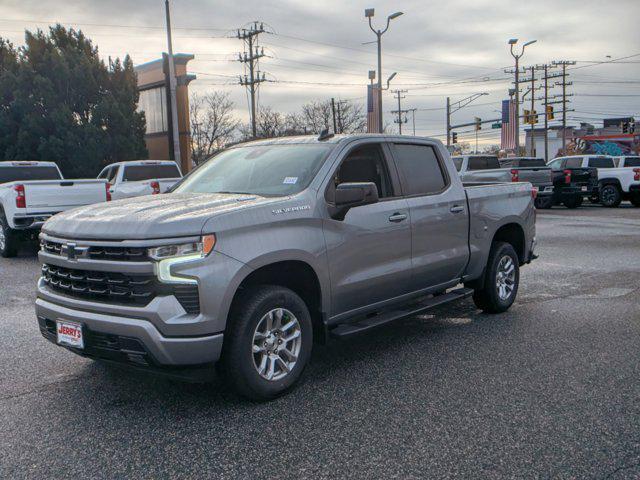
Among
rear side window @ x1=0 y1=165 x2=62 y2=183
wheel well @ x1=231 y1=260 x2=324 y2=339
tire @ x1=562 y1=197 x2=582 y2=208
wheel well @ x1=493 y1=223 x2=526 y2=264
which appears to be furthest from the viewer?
tire @ x1=562 y1=197 x2=582 y2=208

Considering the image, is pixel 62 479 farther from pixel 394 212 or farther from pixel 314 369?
pixel 394 212

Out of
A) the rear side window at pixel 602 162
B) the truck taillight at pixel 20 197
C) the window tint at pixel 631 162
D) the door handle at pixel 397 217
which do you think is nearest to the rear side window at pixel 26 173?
the truck taillight at pixel 20 197

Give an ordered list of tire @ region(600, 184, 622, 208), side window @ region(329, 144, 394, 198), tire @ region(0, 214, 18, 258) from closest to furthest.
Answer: side window @ region(329, 144, 394, 198)
tire @ region(0, 214, 18, 258)
tire @ region(600, 184, 622, 208)

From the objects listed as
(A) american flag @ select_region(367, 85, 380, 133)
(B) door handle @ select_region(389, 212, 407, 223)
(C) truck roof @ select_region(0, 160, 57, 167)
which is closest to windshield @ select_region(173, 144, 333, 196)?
(B) door handle @ select_region(389, 212, 407, 223)

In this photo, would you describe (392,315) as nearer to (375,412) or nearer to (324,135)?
(375,412)

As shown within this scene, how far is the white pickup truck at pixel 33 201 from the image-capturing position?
1114 centimetres

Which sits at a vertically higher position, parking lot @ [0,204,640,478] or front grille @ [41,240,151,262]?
front grille @ [41,240,151,262]

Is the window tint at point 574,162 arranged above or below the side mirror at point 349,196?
above

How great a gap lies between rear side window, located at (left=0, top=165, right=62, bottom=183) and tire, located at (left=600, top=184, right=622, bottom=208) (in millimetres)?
19598

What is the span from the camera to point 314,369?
5000mm

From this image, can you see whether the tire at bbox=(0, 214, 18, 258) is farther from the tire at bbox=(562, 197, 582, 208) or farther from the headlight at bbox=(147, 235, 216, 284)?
the tire at bbox=(562, 197, 582, 208)

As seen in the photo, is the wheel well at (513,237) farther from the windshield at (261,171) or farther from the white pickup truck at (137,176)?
the white pickup truck at (137,176)

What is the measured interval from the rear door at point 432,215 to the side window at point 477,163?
15981 mm

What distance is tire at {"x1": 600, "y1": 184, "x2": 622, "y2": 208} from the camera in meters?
23.8
